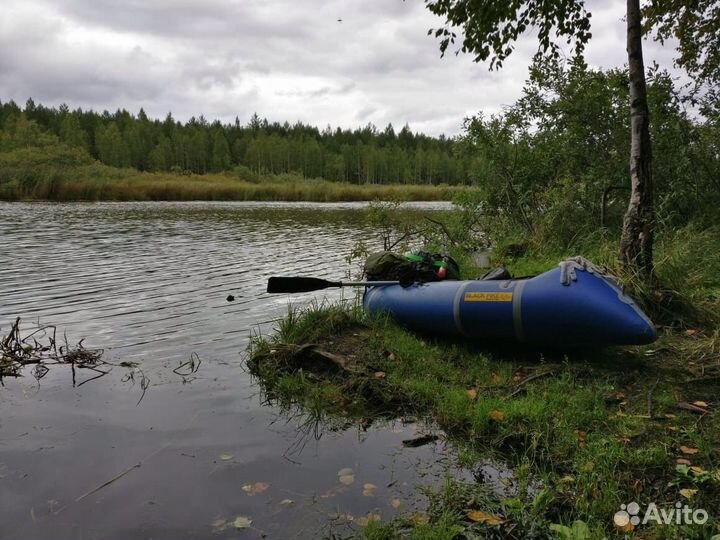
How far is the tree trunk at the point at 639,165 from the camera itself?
5.43 metres

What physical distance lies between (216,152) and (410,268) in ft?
256

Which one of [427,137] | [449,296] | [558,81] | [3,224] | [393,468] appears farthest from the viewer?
[427,137]

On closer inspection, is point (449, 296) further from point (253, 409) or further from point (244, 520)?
point (244, 520)

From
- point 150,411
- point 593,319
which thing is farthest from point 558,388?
point 150,411

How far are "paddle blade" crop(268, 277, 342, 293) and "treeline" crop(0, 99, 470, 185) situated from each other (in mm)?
67462

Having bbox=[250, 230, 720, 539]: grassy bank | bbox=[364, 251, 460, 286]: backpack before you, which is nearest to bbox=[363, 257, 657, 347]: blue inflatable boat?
bbox=[250, 230, 720, 539]: grassy bank

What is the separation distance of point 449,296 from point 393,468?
7.56ft

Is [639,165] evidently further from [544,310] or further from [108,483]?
[108,483]

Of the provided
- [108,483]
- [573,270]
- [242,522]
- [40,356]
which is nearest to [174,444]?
[108,483]

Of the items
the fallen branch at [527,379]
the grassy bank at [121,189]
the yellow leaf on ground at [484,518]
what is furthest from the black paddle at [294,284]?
the grassy bank at [121,189]

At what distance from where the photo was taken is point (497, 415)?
398 cm

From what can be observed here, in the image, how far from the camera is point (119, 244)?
50.2 ft

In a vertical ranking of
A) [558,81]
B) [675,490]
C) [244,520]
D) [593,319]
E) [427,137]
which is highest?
[427,137]

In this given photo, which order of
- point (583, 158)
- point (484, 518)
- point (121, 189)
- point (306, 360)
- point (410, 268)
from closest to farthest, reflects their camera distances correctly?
point (484, 518) < point (306, 360) < point (410, 268) < point (583, 158) < point (121, 189)
